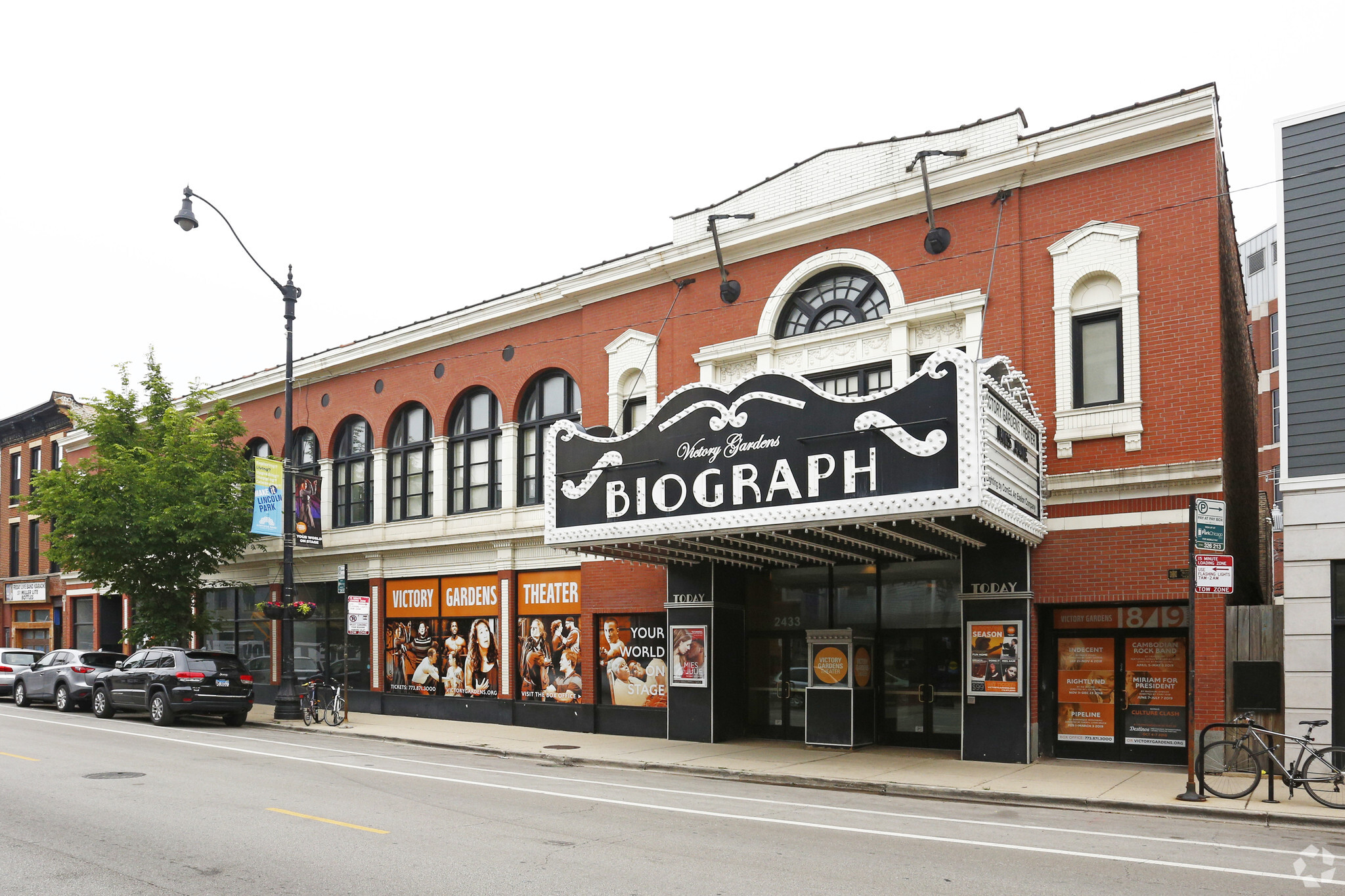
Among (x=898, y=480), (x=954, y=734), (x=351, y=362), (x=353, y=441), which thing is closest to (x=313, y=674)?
(x=353, y=441)

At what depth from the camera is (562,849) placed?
9742 millimetres

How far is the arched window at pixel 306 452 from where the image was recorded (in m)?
30.4

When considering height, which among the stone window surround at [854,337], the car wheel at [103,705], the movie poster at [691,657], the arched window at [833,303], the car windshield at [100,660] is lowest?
the car wheel at [103,705]

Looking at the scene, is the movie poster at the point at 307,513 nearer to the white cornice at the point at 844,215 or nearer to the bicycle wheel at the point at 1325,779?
the white cornice at the point at 844,215

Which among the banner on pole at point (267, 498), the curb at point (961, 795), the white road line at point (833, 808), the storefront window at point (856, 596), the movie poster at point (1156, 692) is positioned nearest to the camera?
the white road line at point (833, 808)

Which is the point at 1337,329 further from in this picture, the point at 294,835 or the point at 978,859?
the point at 294,835

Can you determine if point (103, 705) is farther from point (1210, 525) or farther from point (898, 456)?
point (1210, 525)

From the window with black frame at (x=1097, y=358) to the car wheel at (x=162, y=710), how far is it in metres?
19.6

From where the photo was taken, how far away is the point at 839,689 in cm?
1795

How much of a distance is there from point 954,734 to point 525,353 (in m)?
12.8

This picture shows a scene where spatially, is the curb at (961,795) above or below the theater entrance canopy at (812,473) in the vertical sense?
below

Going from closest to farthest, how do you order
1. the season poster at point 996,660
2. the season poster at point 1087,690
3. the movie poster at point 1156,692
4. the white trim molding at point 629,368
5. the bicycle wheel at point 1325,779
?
1. the bicycle wheel at point 1325,779
2. the movie poster at point 1156,692
3. the season poster at point 996,660
4. the season poster at point 1087,690
5. the white trim molding at point 629,368

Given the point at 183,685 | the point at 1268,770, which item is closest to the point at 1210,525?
the point at 1268,770

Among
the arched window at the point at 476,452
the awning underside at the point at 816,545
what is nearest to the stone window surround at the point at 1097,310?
the awning underside at the point at 816,545
